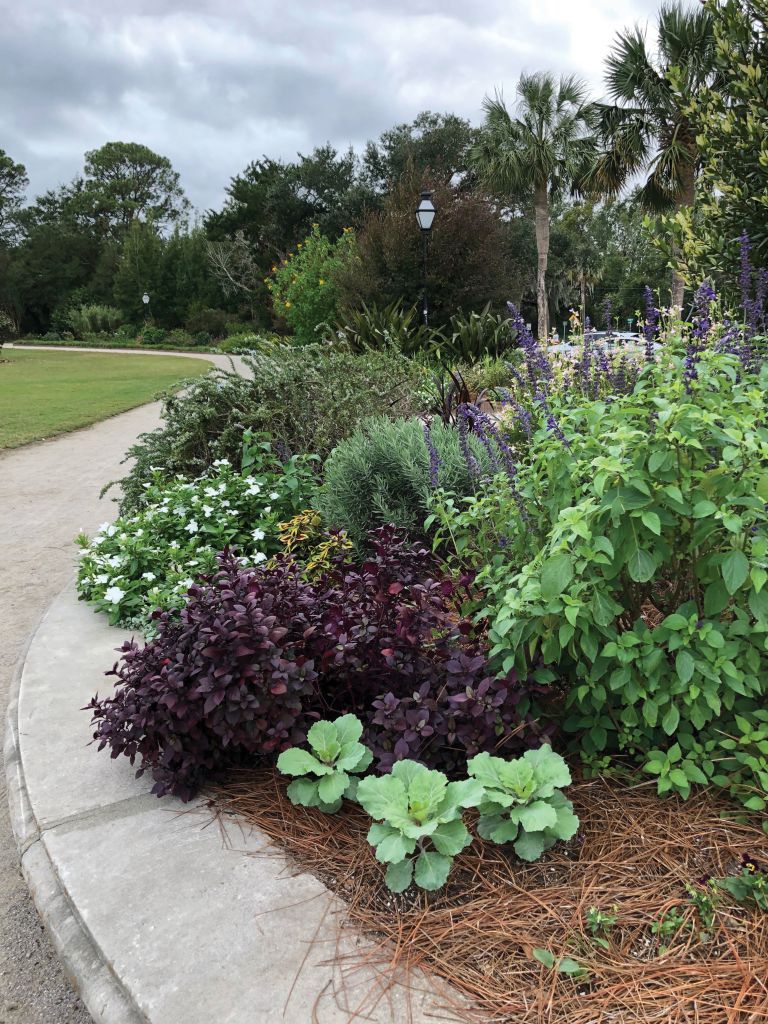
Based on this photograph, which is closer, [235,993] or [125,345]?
[235,993]

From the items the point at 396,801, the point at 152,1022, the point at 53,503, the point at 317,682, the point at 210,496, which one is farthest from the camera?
the point at 53,503

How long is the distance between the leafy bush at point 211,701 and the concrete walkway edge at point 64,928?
0.97ft

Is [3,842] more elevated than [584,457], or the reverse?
[584,457]

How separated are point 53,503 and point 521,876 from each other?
6.00 meters

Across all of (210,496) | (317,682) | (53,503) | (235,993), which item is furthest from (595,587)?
(53,503)

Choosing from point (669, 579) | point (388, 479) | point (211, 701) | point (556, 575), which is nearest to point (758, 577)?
point (556, 575)

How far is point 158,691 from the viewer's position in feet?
6.57

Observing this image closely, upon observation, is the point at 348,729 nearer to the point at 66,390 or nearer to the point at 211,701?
the point at 211,701

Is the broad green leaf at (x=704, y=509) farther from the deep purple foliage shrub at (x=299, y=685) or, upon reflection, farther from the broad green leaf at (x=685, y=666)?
the deep purple foliage shrub at (x=299, y=685)

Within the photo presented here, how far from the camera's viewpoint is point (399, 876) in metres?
1.57

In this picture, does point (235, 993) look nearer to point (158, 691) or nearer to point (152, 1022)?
point (152, 1022)

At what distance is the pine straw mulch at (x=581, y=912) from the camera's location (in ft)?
4.38

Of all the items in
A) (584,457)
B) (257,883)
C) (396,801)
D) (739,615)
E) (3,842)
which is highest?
(584,457)

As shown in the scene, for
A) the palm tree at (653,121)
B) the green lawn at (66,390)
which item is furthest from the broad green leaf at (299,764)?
the palm tree at (653,121)
